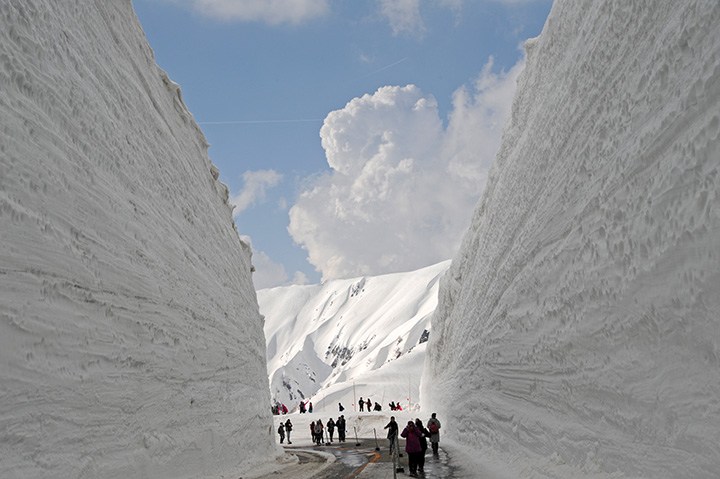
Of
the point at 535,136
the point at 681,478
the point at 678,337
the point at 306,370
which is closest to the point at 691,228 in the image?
the point at 678,337

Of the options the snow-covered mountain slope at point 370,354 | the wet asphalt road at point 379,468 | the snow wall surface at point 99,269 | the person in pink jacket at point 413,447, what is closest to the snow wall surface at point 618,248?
the wet asphalt road at point 379,468

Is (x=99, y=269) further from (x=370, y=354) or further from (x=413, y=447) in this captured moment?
(x=370, y=354)

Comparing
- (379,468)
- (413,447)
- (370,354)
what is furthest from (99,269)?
(370,354)

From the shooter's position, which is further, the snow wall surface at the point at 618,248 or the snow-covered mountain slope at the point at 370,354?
the snow-covered mountain slope at the point at 370,354

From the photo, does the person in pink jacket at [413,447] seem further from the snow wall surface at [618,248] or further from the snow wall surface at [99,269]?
the snow wall surface at [99,269]

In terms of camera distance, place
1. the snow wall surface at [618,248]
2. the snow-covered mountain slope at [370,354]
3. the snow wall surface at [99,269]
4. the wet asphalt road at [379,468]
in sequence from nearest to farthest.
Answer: the snow wall surface at [618,248] → the snow wall surface at [99,269] → the wet asphalt road at [379,468] → the snow-covered mountain slope at [370,354]

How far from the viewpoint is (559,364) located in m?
8.84

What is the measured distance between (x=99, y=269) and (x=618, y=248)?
6.77 m

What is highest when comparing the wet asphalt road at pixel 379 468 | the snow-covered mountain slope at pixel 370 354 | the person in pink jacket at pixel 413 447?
the snow-covered mountain slope at pixel 370 354

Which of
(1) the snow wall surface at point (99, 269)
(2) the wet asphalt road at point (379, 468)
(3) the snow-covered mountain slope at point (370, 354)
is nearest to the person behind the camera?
(1) the snow wall surface at point (99, 269)

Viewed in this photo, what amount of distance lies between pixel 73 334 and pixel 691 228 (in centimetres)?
689

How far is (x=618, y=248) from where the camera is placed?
6574 millimetres

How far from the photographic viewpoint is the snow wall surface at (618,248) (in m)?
5.02

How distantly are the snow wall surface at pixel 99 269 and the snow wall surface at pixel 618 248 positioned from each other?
6.54m
